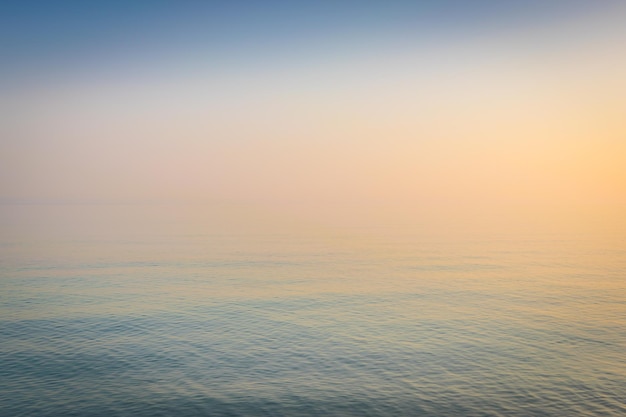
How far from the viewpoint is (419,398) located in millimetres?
51969

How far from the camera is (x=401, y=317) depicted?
277 feet

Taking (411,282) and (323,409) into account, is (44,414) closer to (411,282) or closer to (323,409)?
(323,409)

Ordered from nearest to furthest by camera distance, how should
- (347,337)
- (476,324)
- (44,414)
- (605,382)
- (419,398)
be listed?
(44,414), (419,398), (605,382), (347,337), (476,324)

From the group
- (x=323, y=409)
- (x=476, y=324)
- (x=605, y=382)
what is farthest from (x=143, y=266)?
(x=605, y=382)

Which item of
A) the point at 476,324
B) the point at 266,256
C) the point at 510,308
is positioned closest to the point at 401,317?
the point at 476,324

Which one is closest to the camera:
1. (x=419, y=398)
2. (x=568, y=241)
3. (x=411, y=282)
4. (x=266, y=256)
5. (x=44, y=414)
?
(x=44, y=414)

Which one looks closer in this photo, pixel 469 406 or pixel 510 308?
pixel 469 406

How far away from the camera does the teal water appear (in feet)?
169

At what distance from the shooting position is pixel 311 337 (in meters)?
72.8

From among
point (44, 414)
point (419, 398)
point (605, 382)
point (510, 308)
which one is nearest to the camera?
point (44, 414)

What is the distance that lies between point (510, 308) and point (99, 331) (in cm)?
A: 6445

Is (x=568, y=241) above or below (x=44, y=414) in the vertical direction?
above

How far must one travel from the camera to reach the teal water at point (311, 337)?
169 feet

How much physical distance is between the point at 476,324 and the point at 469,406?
106 feet
